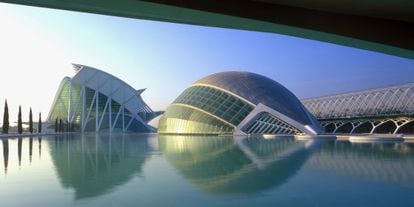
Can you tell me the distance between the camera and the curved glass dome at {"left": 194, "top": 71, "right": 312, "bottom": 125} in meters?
52.1

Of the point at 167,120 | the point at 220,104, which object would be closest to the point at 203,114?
the point at 220,104

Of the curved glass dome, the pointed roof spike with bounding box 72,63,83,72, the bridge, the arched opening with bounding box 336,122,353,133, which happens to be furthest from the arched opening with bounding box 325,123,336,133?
the pointed roof spike with bounding box 72,63,83,72

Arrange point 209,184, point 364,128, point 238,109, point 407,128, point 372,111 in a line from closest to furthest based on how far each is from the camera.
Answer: point 209,184 → point 238,109 → point 407,128 → point 364,128 → point 372,111

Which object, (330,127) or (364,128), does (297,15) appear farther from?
(330,127)

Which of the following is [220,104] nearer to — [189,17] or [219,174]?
[219,174]

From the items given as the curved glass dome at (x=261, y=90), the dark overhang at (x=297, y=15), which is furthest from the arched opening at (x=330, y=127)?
the dark overhang at (x=297, y=15)

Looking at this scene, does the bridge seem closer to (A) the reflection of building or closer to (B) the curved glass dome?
(B) the curved glass dome

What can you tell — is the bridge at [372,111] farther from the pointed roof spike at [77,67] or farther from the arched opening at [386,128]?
the pointed roof spike at [77,67]

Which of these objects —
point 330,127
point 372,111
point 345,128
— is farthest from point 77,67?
point 372,111

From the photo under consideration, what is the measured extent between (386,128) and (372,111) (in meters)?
4.81

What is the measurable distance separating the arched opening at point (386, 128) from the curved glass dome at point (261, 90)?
12.4 m

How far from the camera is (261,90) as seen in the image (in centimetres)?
5538

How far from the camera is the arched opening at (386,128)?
57938 mm

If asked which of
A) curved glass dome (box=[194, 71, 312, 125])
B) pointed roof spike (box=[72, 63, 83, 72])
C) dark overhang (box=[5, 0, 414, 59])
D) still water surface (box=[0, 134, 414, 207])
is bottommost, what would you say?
still water surface (box=[0, 134, 414, 207])
